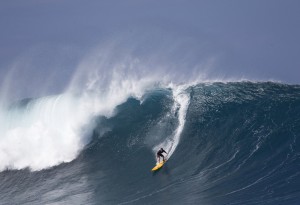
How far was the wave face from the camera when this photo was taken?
1485cm

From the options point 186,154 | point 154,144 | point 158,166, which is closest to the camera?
point 158,166

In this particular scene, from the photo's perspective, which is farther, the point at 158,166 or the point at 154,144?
the point at 154,144

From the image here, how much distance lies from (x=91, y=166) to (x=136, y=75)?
8.16 m

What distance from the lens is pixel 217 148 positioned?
17.8 metres

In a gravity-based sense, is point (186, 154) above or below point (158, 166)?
above

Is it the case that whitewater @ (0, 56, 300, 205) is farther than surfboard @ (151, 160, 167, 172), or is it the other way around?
surfboard @ (151, 160, 167, 172)

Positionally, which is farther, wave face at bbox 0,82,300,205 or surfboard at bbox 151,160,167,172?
surfboard at bbox 151,160,167,172

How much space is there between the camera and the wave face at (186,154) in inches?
585

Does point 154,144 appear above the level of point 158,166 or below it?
above

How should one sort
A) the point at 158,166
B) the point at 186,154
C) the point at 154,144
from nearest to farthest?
1. the point at 158,166
2. the point at 186,154
3. the point at 154,144

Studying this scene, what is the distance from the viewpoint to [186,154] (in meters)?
18.0

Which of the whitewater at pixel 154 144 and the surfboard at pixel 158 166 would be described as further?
the surfboard at pixel 158 166

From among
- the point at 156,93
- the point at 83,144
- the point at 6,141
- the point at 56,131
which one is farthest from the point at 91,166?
the point at 6,141

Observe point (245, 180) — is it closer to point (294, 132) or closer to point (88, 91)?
point (294, 132)
